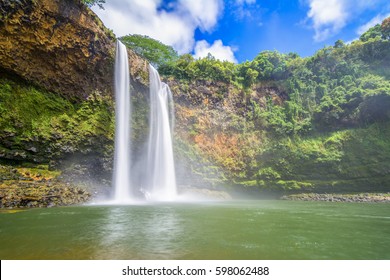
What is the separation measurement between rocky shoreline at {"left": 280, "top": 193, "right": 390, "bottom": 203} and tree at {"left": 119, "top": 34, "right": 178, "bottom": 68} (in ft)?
73.7

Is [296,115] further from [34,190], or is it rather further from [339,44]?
[34,190]

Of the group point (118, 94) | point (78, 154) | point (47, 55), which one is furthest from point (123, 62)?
point (78, 154)

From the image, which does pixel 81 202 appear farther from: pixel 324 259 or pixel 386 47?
pixel 386 47

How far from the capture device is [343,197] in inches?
937

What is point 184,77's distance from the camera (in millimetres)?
30281

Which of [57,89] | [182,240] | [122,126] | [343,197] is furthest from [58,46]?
[343,197]

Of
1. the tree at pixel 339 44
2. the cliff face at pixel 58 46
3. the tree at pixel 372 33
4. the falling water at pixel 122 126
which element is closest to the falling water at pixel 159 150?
the falling water at pixel 122 126

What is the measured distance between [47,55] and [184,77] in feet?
49.9

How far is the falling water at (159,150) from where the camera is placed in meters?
23.6

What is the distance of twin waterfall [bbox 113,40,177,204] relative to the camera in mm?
20672

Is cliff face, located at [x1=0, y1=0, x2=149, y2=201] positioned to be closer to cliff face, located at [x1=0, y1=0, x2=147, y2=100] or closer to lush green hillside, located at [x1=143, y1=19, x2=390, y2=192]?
cliff face, located at [x1=0, y1=0, x2=147, y2=100]

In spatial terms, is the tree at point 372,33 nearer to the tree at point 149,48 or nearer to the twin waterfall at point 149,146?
the tree at point 149,48

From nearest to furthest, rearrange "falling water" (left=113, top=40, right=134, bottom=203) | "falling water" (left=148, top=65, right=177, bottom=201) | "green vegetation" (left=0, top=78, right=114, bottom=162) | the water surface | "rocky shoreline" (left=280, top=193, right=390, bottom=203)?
1. the water surface
2. "green vegetation" (left=0, top=78, right=114, bottom=162)
3. "falling water" (left=113, top=40, right=134, bottom=203)
4. "rocky shoreline" (left=280, top=193, right=390, bottom=203)
5. "falling water" (left=148, top=65, right=177, bottom=201)

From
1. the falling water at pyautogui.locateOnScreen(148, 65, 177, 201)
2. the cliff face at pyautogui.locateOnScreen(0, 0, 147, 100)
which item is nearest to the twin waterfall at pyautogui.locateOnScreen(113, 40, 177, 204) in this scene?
the falling water at pyautogui.locateOnScreen(148, 65, 177, 201)
